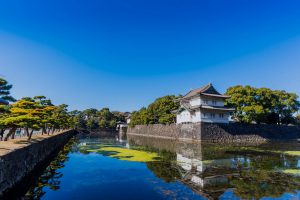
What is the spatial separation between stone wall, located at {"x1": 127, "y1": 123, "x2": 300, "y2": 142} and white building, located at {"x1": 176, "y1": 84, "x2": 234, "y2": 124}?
1680mm

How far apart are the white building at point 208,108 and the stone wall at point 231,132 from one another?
168 centimetres

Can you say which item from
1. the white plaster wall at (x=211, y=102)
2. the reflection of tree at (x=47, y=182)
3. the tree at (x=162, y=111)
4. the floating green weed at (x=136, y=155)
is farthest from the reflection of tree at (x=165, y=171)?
the tree at (x=162, y=111)

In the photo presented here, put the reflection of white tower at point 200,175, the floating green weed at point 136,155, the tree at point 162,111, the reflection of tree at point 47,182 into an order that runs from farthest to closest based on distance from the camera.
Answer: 1. the tree at point 162,111
2. the floating green weed at point 136,155
3. the reflection of white tower at point 200,175
4. the reflection of tree at point 47,182

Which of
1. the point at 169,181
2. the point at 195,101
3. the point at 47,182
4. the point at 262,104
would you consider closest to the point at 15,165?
the point at 47,182

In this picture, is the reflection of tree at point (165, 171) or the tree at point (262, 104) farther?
the tree at point (262, 104)

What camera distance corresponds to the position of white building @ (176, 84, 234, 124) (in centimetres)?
3766

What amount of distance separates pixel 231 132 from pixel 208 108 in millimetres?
5743

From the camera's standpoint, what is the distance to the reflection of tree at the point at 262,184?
9.40 metres

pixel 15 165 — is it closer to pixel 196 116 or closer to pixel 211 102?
pixel 196 116

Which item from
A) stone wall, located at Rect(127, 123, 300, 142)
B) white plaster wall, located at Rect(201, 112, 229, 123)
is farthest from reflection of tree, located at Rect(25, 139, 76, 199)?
white plaster wall, located at Rect(201, 112, 229, 123)

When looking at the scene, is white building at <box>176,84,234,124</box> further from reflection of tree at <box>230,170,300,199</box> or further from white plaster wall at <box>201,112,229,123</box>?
reflection of tree at <box>230,170,300,199</box>

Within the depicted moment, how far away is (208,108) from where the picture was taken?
37094mm

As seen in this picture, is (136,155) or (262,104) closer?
(136,155)

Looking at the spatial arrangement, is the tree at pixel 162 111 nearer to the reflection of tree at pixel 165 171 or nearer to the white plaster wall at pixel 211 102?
the white plaster wall at pixel 211 102
